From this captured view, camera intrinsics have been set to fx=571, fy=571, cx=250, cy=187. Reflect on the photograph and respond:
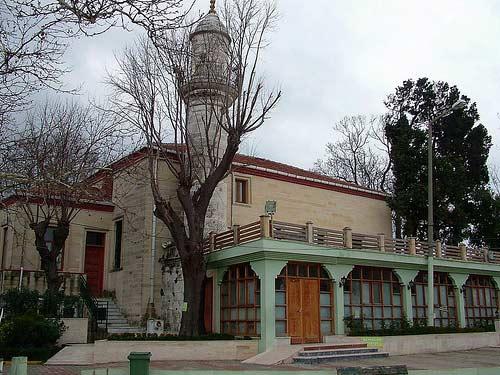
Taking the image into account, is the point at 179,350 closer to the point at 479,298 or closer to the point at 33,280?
the point at 33,280

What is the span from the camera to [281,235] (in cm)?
1936

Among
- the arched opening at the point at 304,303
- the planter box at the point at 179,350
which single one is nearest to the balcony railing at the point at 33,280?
the planter box at the point at 179,350

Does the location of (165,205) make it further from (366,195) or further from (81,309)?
(366,195)

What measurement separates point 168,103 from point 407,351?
1205 cm

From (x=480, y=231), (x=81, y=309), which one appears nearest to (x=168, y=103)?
(x=81, y=309)

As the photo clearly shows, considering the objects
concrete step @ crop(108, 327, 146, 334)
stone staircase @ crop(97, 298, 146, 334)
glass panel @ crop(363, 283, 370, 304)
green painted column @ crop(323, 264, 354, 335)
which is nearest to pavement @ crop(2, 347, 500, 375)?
green painted column @ crop(323, 264, 354, 335)

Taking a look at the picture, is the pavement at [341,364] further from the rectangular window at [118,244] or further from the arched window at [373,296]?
the rectangular window at [118,244]

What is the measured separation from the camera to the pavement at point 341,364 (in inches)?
570

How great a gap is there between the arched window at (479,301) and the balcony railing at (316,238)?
6.14ft

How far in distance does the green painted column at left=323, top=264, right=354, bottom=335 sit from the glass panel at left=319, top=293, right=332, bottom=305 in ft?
0.72

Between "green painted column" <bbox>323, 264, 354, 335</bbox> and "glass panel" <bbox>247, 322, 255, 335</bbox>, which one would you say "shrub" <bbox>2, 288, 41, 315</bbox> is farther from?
"green painted column" <bbox>323, 264, 354, 335</bbox>

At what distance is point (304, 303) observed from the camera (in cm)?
1988

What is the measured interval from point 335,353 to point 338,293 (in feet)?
9.97

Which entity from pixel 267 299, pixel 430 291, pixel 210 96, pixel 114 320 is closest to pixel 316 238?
pixel 267 299
